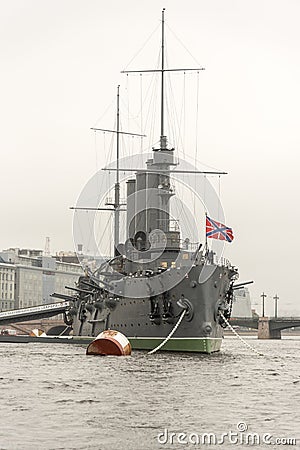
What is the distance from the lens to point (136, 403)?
30.4 m

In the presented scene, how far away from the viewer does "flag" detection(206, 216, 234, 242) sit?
5550cm

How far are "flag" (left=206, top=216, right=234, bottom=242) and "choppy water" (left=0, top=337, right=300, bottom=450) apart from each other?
9.22 m

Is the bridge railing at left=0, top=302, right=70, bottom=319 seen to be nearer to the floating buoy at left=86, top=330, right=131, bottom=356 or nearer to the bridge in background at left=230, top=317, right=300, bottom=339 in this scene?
the floating buoy at left=86, top=330, right=131, bottom=356

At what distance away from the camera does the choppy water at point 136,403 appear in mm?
23531

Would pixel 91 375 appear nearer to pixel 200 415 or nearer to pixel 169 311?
pixel 200 415

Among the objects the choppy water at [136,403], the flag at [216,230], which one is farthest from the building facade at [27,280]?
the choppy water at [136,403]

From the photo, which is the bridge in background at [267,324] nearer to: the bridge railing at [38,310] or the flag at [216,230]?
the bridge railing at [38,310]

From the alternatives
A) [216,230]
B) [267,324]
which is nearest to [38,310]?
[216,230]

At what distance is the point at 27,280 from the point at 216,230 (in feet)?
436

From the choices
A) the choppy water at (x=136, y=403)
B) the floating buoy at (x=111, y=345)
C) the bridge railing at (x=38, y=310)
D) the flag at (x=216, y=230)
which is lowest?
the choppy water at (x=136, y=403)

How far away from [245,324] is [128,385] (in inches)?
4893

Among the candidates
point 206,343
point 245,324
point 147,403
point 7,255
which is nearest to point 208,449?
point 147,403

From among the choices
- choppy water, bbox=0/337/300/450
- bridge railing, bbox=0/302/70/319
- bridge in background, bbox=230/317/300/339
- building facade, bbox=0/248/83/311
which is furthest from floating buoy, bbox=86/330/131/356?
building facade, bbox=0/248/83/311

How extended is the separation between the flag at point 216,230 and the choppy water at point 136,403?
30.2 feet
